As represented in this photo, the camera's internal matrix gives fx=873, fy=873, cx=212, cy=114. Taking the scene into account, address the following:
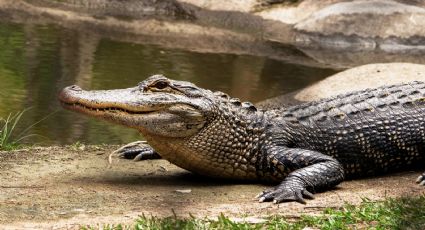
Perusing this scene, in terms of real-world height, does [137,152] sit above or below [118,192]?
below

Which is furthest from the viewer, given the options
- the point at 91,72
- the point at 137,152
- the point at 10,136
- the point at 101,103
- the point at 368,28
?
the point at 368,28

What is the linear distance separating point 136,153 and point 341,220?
2.55 m

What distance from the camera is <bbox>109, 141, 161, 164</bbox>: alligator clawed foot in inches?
275

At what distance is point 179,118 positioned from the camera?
19.8ft

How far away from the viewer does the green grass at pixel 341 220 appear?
4.64 meters

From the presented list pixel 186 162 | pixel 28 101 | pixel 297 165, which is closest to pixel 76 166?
pixel 186 162

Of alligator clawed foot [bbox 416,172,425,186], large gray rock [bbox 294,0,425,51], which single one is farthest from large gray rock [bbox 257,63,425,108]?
large gray rock [bbox 294,0,425,51]

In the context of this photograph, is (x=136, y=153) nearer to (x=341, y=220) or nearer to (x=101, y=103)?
(x=101, y=103)

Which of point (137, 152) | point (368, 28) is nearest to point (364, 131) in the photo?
point (137, 152)

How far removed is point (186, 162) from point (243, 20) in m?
12.0

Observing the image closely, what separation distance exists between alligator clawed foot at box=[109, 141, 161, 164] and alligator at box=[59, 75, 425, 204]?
744 millimetres

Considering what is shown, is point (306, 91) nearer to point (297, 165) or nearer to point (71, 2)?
point (297, 165)

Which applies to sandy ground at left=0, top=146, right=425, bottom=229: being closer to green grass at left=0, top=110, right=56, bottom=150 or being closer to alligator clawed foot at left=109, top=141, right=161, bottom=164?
alligator clawed foot at left=109, top=141, right=161, bottom=164

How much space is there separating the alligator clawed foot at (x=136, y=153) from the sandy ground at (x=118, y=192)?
0.08 meters
